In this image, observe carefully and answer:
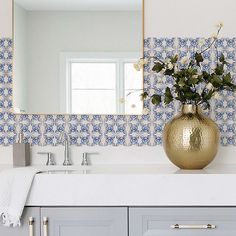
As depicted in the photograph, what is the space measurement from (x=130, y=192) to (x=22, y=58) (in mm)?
964

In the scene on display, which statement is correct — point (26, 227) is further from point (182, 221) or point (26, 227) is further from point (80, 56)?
point (80, 56)

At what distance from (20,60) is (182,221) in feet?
3.82

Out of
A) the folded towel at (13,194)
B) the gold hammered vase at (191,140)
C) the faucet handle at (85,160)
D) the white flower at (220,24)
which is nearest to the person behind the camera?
the folded towel at (13,194)

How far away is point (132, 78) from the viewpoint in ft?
7.88

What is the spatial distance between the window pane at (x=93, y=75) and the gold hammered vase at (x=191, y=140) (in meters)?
0.46

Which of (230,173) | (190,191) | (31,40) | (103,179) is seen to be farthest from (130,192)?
(31,40)

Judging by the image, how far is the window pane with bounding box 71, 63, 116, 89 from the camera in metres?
2.39

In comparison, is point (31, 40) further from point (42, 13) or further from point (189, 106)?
point (189, 106)

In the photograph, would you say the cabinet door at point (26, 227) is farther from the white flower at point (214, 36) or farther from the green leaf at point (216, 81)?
the white flower at point (214, 36)

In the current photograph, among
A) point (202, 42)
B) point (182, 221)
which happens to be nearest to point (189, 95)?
point (202, 42)

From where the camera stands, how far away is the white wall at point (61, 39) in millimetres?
2393

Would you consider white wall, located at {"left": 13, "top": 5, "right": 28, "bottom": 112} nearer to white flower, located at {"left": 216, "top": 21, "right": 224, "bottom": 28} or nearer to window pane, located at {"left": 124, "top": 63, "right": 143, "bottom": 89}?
window pane, located at {"left": 124, "top": 63, "right": 143, "bottom": 89}

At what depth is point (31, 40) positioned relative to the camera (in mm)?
2404

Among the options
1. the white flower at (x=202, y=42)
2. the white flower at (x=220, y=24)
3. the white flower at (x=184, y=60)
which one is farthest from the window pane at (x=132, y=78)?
the white flower at (x=220, y=24)
